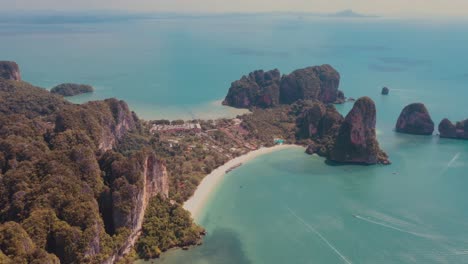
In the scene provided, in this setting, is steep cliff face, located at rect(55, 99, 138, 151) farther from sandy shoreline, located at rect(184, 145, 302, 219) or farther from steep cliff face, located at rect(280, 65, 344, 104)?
steep cliff face, located at rect(280, 65, 344, 104)

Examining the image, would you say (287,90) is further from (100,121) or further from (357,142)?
(100,121)

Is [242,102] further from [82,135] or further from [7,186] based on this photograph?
[7,186]

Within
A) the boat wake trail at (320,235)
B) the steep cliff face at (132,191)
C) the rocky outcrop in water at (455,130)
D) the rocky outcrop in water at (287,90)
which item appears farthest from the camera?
the rocky outcrop in water at (287,90)

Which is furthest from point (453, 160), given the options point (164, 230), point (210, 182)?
point (164, 230)

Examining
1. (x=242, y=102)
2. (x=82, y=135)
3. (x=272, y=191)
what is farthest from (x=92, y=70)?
(x=272, y=191)

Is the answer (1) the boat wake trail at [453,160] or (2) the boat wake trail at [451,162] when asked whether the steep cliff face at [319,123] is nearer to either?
(2) the boat wake trail at [451,162]

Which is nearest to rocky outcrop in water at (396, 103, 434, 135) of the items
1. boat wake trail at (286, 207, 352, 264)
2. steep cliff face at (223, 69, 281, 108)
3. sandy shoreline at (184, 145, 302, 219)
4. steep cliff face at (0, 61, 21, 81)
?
sandy shoreline at (184, 145, 302, 219)

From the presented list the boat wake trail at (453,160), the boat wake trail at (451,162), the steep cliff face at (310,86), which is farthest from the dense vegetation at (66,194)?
the steep cliff face at (310,86)
